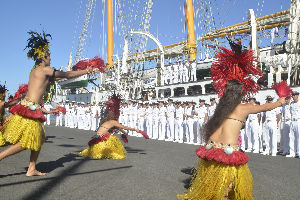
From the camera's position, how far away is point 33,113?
14.8 feet

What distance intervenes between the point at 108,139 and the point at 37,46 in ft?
9.84

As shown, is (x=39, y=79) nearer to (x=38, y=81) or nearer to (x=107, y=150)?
(x=38, y=81)

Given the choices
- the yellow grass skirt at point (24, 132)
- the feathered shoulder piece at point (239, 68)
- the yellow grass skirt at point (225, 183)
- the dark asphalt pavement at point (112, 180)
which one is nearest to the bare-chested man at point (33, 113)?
the yellow grass skirt at point (24, 132)

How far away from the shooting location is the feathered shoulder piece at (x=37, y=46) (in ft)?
15.6

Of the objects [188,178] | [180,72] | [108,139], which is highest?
[180,72]

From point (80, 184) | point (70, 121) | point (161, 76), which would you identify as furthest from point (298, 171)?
point (70, 121)

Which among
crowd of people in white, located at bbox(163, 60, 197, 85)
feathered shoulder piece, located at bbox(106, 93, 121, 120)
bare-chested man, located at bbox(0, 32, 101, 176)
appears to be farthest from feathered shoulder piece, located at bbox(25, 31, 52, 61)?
crowd of people in white, located at bbox(163, 60, 197, 85)

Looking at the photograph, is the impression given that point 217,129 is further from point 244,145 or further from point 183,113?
point 183,113

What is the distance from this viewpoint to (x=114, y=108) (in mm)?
7094

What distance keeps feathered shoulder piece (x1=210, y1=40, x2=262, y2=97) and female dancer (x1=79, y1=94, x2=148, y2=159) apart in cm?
387

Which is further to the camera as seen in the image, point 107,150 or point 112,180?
point 107,150

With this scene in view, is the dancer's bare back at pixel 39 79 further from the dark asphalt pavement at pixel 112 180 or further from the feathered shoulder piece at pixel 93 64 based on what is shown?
the dark asphalt pavement at pixel 112 180

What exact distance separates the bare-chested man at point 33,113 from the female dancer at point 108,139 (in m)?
2.31

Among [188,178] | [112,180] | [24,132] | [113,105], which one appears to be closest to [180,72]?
[113,105]
